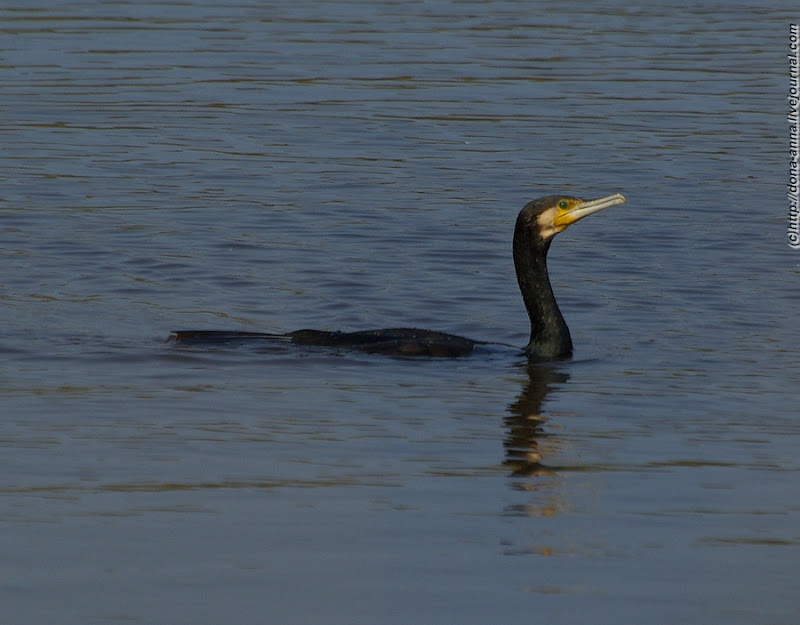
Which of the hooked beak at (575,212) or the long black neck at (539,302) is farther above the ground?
the hooked beak at (575,212)

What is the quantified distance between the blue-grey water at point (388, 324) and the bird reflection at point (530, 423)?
37 mm

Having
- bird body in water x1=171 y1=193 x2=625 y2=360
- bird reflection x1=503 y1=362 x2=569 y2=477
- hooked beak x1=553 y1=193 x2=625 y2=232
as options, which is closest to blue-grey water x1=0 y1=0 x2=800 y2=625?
bird reflection x1=503 y1=362 x2=569 y2=477

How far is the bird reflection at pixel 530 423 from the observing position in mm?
A: 8039

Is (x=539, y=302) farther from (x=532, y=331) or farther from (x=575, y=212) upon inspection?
(x=575, y=212)

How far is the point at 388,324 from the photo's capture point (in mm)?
11766

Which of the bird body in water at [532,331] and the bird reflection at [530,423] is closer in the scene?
the bird reflection at [530,423]

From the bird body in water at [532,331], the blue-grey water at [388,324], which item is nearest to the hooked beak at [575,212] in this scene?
the bird body in water at [532,331]

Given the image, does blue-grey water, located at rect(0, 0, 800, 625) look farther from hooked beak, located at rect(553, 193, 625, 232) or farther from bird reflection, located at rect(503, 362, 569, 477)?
hooked beak, located at rect(553, 193, 625, 232)

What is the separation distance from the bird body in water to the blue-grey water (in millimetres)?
141

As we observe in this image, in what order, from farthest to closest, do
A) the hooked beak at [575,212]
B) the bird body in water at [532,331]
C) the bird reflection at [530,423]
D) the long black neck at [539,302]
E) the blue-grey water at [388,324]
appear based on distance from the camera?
the long black neck at [539,302] < the hooked beak at [575,212] < the bird body in water at [532,331] < the bird reflection at [530,423] < the blue-grey water at [388,324]

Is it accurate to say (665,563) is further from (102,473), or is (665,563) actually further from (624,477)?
(102,473)

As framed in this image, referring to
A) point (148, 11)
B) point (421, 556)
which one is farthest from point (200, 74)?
point (421, 556)

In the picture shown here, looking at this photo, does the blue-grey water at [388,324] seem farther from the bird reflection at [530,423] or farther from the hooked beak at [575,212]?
the hooked beak at [575,212]

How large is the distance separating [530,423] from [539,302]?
206 cm
